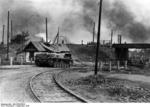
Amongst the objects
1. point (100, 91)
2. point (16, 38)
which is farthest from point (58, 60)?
point (16, 38)

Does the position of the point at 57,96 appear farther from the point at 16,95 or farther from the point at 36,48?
the point at 36,48

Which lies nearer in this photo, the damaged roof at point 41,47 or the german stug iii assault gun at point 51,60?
the german stug iii assault gun at point 51,60

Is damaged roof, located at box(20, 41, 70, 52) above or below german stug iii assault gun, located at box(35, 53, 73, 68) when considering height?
above

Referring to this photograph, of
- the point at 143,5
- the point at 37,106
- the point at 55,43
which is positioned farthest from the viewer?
the point at 55,43

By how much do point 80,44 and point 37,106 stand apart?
213 feet

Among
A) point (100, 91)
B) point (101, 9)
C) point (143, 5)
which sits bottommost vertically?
point (100, 91)

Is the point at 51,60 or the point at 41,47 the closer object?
the point at 51,60

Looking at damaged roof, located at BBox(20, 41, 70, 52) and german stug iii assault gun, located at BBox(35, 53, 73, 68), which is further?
damaged roof, located at BBox(20, 41, 70, 52)

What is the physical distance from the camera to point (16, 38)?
8131cm

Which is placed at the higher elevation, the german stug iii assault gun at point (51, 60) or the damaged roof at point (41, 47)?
the damaged roof at point (41, 47)

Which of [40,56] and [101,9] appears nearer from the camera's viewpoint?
[101,9]

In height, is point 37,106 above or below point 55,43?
below

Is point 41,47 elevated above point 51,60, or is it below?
above

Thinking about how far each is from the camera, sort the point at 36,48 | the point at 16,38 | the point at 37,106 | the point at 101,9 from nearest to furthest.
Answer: the point at 37,106, the point at 101,9, the point at 36,48, the point at 16,38
